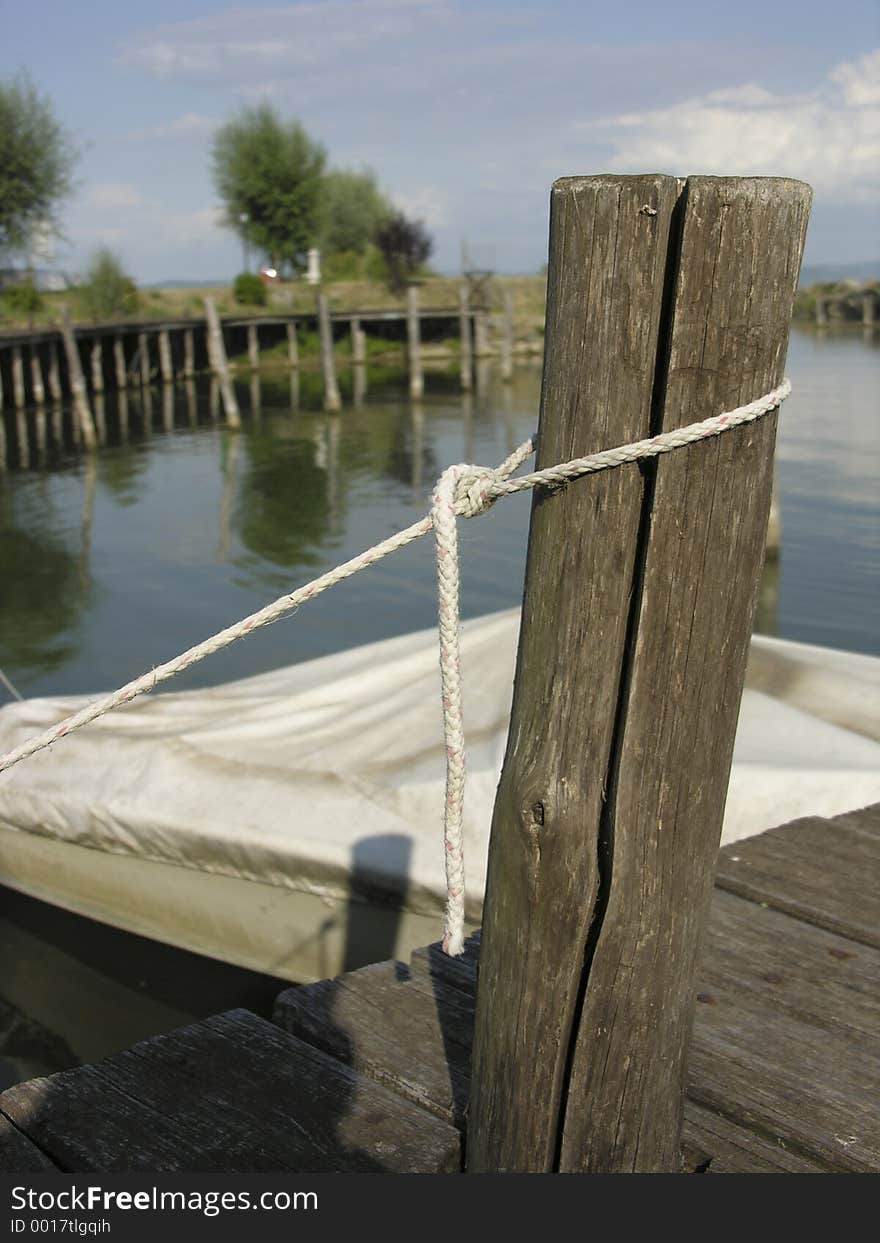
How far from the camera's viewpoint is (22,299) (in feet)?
130

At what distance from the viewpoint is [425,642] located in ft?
21.3

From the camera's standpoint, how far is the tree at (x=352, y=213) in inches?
2566

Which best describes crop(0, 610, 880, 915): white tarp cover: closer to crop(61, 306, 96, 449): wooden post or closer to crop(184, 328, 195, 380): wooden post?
crop(61, 306, 96, 449): wooden post

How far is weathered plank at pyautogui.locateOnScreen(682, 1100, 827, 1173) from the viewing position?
226 cm

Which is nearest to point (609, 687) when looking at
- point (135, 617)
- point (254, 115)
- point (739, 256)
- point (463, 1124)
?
point (739, 256)

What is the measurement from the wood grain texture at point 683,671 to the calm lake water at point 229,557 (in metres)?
4.16

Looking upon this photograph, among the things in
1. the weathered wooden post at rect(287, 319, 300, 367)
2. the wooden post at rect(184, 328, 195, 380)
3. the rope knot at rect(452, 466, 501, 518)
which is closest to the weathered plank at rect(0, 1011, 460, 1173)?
the rope knot at rect(452, 466, 501, 518)

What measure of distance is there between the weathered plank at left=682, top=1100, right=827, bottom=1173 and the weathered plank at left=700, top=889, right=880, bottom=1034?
31 centimetres

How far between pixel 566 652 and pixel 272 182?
63.9 meters

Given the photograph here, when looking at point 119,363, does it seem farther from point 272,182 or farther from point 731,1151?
point 731,1151

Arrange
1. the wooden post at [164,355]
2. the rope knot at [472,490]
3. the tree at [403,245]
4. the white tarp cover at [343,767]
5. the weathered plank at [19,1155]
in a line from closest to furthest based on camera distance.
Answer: the rope knot at [472,490] → the weathered plank at [19,1155] → the white tarp cover at [343,767] → the wooden post at [164,355] → the tree at [403,245]

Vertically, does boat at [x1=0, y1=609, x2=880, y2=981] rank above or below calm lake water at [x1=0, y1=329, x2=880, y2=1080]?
above

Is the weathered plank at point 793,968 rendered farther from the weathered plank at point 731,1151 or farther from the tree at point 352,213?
the tree at point 352,213

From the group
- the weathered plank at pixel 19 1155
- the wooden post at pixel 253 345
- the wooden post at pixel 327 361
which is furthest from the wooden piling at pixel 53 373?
the weathered plank at pixel 19 1155
